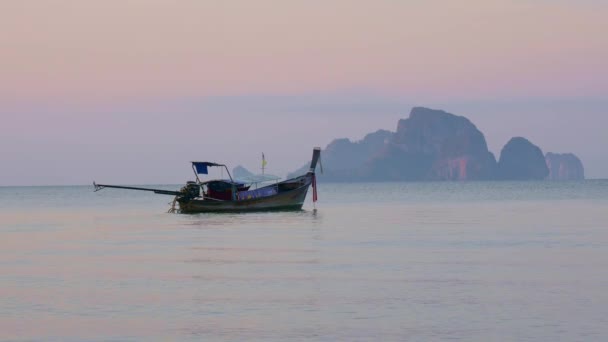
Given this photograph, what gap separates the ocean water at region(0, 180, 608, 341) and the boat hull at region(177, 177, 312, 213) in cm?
2539

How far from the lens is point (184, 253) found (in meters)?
41.0

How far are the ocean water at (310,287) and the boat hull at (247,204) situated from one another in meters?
25.4

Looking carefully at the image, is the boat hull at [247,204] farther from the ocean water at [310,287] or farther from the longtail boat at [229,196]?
the ocean water at [310,287]

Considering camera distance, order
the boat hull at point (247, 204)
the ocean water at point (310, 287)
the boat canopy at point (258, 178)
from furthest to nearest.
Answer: the boat canopy at point (258, 178) < the boat hull at point (247, 204) < the ocean water at point (310, 287)

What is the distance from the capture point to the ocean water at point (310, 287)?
20828 millimetres

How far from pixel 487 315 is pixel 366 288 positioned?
227 inches

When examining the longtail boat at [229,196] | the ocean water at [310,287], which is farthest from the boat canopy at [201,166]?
the ocean water at [310,287]

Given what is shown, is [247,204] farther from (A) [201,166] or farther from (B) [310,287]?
(B) [310,287]

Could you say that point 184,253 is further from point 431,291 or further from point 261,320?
point 261,320

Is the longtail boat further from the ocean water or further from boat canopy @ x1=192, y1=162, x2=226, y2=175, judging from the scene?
the ocean water

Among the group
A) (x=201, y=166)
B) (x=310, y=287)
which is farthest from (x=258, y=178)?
(x=310, y=287)

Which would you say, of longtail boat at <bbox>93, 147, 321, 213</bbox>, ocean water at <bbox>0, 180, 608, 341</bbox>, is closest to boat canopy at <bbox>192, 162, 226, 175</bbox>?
longtail boat at <bbox>93, 147, 321, 213</bbox>

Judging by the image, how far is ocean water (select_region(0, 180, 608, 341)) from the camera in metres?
20.8

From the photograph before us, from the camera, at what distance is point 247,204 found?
3100 inches
